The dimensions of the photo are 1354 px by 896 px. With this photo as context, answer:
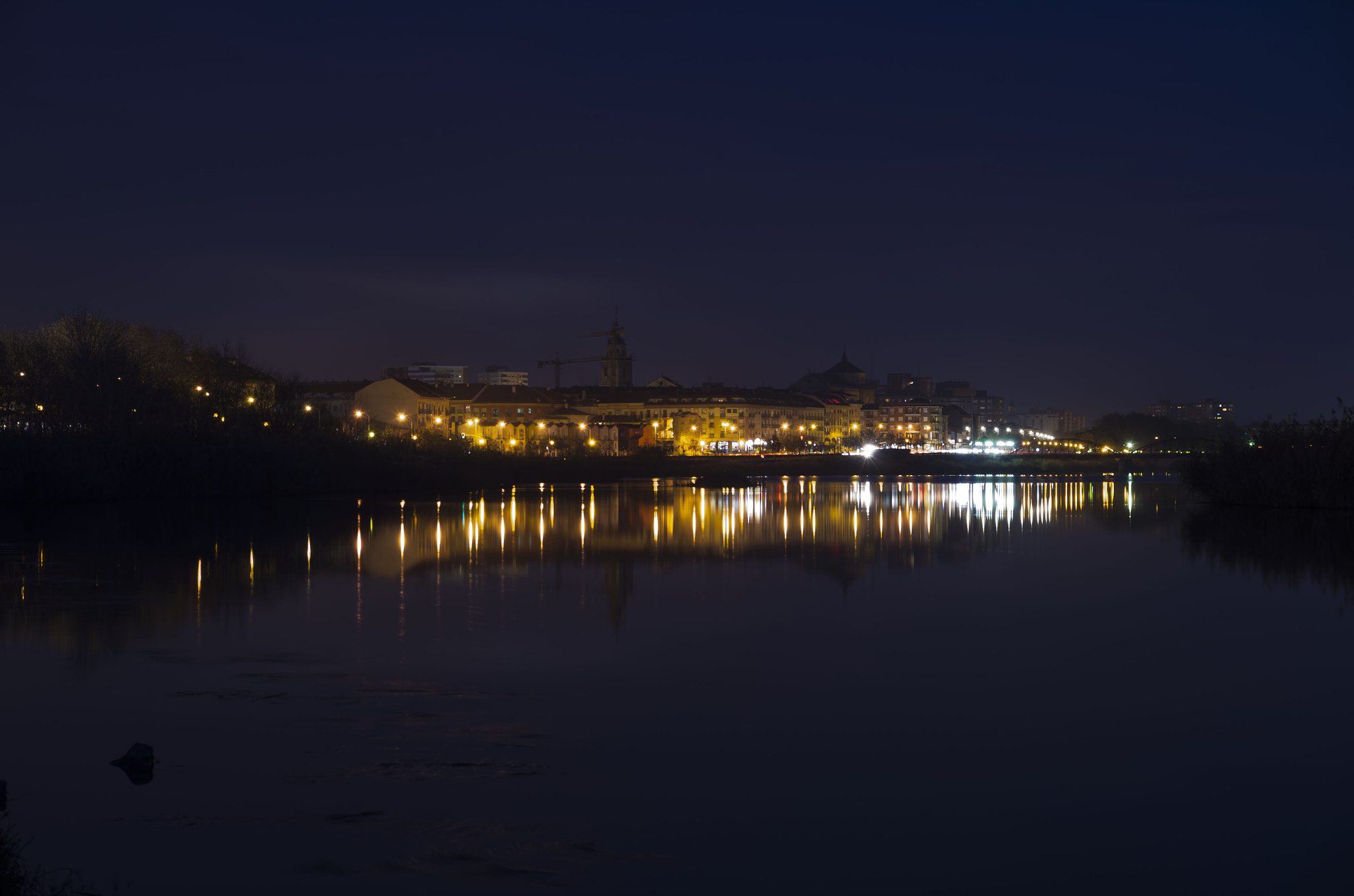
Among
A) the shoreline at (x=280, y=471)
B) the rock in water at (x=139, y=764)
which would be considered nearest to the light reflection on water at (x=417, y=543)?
the shoreline at (x=280, y=471)

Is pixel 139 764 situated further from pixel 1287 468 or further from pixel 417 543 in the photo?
pixel 1287 468

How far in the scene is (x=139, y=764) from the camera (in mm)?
8172

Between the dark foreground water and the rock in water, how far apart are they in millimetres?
113

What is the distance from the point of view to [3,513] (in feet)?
112

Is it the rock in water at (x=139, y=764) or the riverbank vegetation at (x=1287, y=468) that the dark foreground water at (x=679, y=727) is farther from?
the riverbank vegetation at (x=1287, y=468)

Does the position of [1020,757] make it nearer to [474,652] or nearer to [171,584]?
[474,652]

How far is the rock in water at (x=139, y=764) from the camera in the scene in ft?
26.5

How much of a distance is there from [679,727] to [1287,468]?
3471 cm

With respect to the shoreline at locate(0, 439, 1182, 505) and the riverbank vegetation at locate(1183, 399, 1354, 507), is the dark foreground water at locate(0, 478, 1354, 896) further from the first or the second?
the shoreline at locate(0, 439, 1182, 505)

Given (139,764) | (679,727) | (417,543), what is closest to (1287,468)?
(417,543)

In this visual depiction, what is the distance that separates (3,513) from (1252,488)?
40.4 meters

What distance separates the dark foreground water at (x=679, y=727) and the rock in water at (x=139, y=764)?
113 mm

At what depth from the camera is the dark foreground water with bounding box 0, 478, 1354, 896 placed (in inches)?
264

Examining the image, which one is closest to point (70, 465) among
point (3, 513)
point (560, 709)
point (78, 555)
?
point (3, 513)
